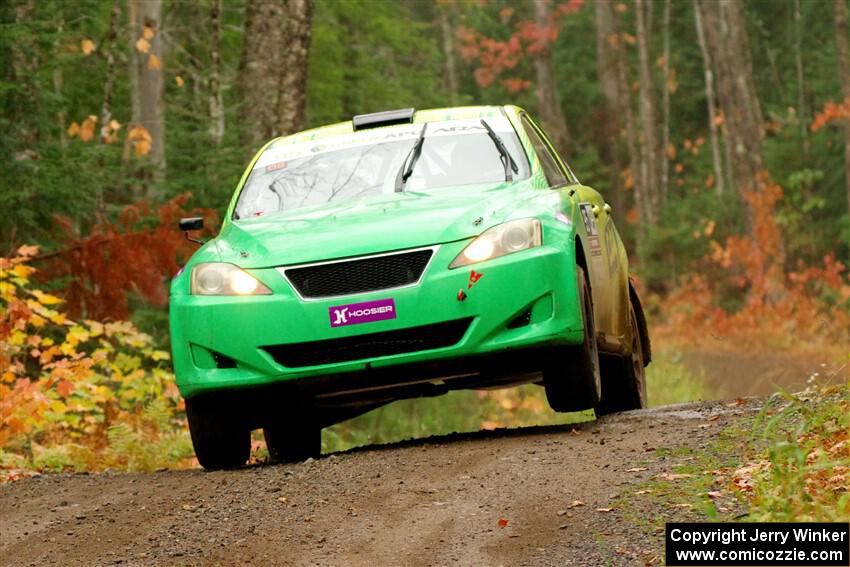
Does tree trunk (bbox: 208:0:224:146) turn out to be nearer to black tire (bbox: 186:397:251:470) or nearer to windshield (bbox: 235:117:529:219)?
windshield (bbox: 235:117:529:219)

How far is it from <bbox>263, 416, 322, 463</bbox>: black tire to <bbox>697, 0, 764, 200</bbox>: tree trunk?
2095 centimetres

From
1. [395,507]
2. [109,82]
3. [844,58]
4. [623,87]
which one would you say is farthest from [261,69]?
[623,87]

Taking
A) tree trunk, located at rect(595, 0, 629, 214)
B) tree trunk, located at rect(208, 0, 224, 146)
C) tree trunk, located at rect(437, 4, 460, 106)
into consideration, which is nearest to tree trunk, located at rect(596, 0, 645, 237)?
tree trunk, located at rect(595, 0, 629, 214)

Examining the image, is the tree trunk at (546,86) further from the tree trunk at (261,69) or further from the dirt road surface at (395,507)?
the dirt road surface at (395,507)

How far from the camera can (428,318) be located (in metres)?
7.87

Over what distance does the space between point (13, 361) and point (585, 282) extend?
19.4 ft

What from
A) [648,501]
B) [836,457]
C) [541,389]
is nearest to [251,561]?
[648,501]

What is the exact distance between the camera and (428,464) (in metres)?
7.49

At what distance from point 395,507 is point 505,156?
10.7 ft

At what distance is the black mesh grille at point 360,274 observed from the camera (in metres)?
7.94

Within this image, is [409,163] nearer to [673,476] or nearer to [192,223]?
[192,223]

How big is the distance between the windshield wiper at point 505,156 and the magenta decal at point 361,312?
1530mm

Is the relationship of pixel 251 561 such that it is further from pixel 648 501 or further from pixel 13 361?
pixel 13 361

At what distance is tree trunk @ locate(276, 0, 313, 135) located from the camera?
50.1 feet
